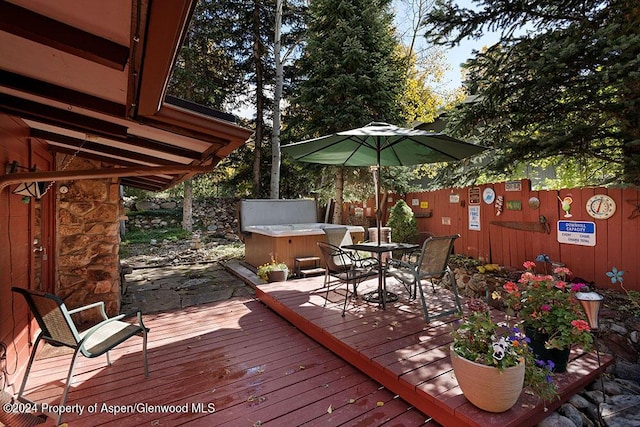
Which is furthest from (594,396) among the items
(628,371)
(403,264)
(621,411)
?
(403,264)

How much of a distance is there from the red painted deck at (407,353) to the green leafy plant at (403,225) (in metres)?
2.93

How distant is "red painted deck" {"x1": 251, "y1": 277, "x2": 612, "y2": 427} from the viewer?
6.59 feet

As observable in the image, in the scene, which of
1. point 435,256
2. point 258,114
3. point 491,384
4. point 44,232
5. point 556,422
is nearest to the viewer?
point 491,384

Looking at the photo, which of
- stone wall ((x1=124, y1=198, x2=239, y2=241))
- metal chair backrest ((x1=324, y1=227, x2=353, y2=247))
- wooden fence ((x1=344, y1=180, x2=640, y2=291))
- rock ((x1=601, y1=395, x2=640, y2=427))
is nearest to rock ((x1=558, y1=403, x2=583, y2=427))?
rock ((x1=601, y1=395, x2=640, y2=427))

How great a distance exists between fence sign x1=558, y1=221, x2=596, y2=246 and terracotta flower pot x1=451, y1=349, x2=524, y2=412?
350 centimetres

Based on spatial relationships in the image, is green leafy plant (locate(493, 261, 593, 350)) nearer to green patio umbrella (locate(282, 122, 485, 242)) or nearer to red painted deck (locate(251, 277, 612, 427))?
red painted deck (locate(251, 277, 612, 427))

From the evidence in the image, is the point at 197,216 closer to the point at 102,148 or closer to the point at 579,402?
the point at 102,148

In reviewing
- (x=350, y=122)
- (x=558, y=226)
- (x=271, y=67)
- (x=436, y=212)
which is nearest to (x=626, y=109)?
(x=558, y=226)

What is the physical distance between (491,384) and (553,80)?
13.8 ft

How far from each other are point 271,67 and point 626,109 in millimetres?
10758

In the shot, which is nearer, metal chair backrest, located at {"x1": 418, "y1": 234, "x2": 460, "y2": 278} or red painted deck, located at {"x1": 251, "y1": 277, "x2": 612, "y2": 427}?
red painted deck, located at {"x1": 251, "y1": 277, "x2": 612, "y2": 427}

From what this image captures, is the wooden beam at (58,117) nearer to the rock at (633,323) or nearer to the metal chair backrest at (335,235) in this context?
the metal chair backrest at (335,235)

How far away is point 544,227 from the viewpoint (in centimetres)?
487

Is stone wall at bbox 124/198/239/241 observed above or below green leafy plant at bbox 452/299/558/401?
above
